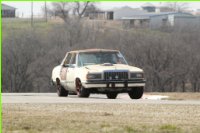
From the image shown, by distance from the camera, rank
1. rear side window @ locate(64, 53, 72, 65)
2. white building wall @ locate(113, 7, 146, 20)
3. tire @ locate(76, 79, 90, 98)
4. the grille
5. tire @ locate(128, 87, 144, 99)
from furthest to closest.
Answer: white building wall @ locate(113, 7, 146, 20)
rear side window @ locate(64, 53, 72, 65)
tire @ locate(128, 87, 144, 99)
tire @ locate(76, 79, 90, 98)
the grille

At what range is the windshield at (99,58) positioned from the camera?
23.2 metres

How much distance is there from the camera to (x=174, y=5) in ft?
477

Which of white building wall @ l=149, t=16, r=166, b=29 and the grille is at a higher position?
the grille

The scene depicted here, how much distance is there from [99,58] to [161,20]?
96.7m

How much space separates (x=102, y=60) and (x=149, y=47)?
66.6m

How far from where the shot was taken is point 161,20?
391 ft

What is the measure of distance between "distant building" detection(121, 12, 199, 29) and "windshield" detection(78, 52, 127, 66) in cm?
8575

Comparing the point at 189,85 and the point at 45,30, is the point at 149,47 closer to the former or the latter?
the point at 189,85

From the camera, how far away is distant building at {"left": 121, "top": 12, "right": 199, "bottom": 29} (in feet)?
367

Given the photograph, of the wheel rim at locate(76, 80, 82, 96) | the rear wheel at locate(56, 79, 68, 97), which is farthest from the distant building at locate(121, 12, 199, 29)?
the wheel rim at locate(76, 80, 82, 96)

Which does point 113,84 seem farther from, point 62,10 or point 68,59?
point 62,10

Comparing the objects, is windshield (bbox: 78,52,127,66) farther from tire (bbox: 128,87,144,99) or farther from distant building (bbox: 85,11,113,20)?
distant building (bbox: 85,11,113,20)

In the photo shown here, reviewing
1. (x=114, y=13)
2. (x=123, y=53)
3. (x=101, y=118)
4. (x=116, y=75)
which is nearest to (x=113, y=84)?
(x=116, y=75)

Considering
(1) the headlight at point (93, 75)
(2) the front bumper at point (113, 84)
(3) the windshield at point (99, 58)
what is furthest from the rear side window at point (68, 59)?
(1) the headlight at point (93, 75)
